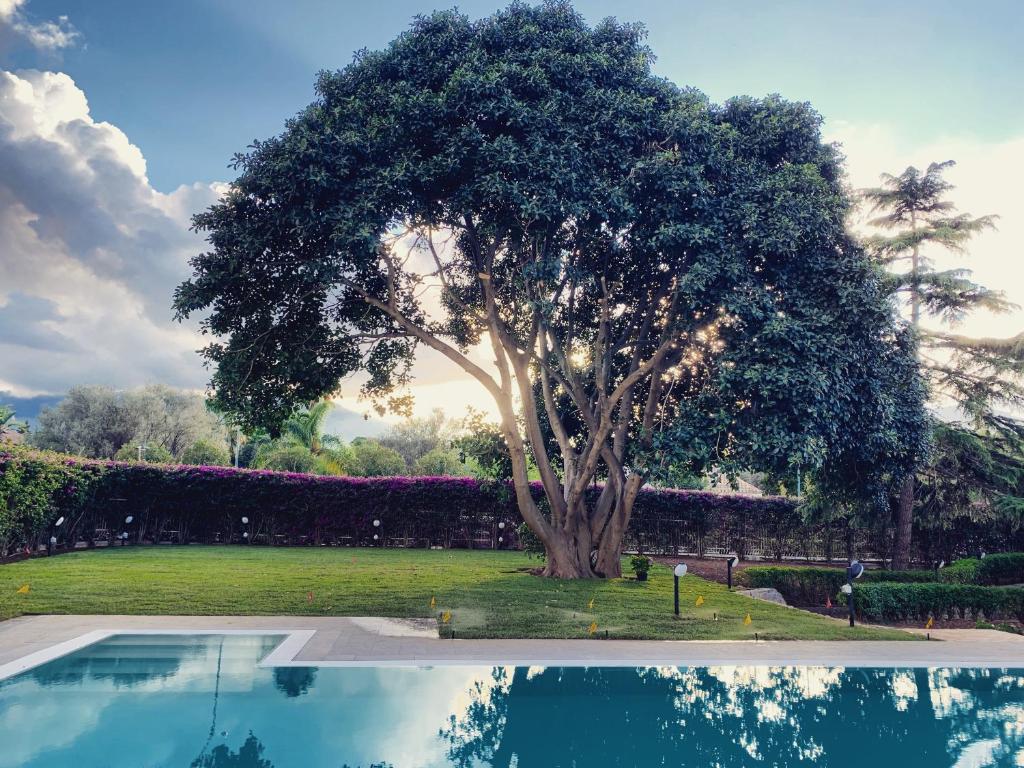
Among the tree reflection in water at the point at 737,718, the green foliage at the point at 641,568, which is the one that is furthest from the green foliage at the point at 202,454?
the tree reflection in water at the point at 737,718

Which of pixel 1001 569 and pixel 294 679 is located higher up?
pixel 294 679

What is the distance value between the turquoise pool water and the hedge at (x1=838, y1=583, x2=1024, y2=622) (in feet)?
17.2

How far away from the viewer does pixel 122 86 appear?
18.3 m

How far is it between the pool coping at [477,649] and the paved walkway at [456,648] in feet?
0.04

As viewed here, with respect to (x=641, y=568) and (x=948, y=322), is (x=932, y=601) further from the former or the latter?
(x=948, y=322)

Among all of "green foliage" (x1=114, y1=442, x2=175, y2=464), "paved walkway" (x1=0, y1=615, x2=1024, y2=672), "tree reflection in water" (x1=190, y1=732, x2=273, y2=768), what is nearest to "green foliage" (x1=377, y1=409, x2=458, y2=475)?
"green foliage" (x1=114, y1=442, x2=175, y2=464)

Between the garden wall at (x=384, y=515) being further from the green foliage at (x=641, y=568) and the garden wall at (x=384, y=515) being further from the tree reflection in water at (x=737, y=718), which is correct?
the tree reflection in water at (x=737, y=718)

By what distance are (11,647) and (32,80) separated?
19374 millimetres

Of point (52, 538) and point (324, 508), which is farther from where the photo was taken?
point (324, 508)

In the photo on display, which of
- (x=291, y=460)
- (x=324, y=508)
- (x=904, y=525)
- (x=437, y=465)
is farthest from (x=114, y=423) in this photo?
(x=904, y=525)

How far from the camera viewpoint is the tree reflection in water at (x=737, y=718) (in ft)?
19.5

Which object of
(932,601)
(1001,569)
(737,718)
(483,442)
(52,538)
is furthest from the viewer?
(1001,569)

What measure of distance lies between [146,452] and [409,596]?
4620 centimetres

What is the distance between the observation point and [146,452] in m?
52.1
